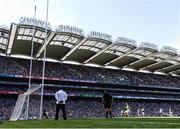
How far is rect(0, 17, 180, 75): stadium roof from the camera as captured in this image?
1708 inches

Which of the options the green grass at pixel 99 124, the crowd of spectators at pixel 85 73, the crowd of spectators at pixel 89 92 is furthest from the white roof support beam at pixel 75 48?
the green grass at pixel 99 124

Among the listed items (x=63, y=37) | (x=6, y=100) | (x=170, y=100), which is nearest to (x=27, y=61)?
(x=6, y=100)

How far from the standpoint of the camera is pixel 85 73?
61094mm

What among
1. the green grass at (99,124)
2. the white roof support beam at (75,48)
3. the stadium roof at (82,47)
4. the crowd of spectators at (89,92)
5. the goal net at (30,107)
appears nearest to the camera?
the green grass at (99,124)

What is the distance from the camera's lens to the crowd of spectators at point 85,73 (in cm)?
5422

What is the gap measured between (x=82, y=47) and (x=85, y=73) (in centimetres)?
1119

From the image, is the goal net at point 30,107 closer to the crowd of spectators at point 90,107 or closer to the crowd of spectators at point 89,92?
the crowd of spectators at point 90,107

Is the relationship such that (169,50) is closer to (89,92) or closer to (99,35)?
(99,35)

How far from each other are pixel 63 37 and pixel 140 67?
24.8 meters

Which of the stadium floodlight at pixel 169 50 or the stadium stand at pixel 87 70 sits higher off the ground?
the stadium floodlight at pixel 169 50

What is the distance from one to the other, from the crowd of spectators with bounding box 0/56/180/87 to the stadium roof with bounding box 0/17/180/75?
1.57 meters

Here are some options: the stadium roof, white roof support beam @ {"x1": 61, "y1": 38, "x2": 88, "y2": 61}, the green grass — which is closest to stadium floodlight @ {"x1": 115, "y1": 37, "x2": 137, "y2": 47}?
the stadium roof

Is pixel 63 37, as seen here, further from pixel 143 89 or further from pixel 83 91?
pixel 143 89

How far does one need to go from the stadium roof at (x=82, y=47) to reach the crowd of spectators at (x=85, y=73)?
1.57 meters
